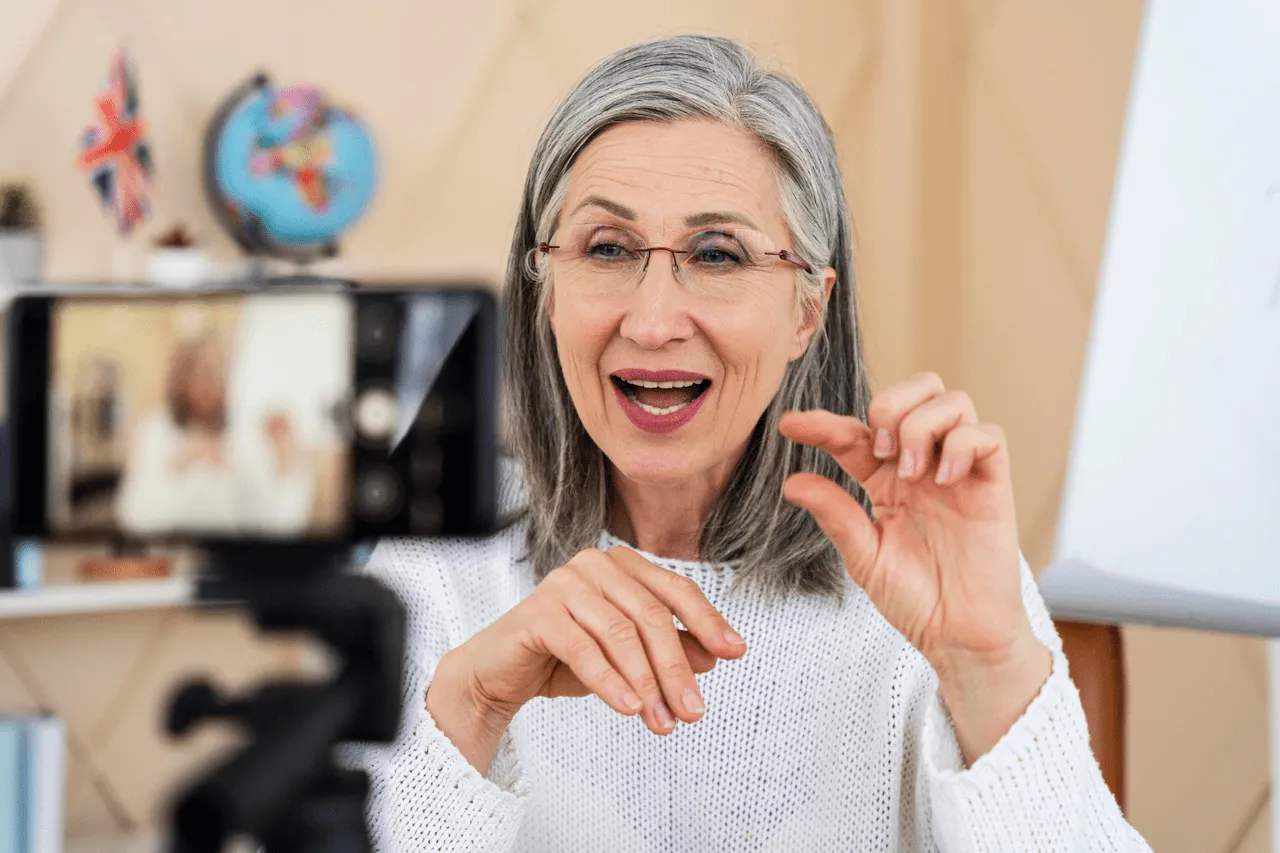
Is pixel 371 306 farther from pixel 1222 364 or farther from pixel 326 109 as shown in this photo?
pixel 326 109

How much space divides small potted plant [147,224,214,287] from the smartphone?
155cm

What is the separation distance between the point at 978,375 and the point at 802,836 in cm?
147

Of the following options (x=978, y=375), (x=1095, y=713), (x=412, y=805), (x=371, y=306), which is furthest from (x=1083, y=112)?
(x=371, y=306)

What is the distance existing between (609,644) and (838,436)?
18 cm

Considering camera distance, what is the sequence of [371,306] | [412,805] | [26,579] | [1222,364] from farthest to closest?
[26,579], [1222,364], [412,805], [371,306]

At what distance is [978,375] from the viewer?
2354 mm

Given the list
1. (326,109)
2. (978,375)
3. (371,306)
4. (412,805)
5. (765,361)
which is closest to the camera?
(371,306)

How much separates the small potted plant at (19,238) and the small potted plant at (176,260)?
0.53 feet

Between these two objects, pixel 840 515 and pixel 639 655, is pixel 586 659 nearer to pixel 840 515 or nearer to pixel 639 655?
pixel 639 655

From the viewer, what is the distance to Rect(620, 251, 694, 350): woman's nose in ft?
3.20

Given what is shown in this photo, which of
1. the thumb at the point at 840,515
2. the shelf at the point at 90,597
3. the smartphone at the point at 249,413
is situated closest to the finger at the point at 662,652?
the thumb at the point at 840,515

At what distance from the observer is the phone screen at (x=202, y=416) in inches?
17.2

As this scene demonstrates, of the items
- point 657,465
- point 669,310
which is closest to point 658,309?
point 669,310

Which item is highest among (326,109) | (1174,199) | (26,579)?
(326,109)
